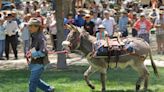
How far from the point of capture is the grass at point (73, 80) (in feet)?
41.2

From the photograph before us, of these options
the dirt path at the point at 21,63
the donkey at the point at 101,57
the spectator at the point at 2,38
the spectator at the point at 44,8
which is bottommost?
the spectator at the point at 44,8

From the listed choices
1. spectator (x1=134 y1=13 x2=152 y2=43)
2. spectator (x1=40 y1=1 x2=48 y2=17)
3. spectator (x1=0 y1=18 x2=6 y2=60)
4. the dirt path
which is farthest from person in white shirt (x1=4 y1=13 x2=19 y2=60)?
spectator (x1=40 y1=1 x2=48 y2=17)

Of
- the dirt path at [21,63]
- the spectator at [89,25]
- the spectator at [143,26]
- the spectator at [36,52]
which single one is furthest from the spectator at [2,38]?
the spectator at [36,52]

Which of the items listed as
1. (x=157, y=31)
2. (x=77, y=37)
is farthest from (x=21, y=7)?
(x=77, y=37)

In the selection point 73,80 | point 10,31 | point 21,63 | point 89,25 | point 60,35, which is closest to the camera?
point 73,80

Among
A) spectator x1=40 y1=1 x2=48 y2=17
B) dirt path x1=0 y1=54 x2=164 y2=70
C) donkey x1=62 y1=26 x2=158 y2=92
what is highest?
donkey x1=62 y1=26 x2=158 y2=92

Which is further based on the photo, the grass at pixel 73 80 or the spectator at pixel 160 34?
the spectator at pixel 160 34

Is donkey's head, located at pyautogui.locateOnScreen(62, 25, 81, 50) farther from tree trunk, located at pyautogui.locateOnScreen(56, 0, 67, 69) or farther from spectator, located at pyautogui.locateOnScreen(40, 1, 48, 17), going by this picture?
spectator, located at pyautogui.locateOnScreen(40, 1, 48, 17)

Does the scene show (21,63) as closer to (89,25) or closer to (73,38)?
(89,25)

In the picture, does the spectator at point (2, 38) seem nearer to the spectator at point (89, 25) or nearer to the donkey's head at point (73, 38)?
the spectator at point (89, 25)

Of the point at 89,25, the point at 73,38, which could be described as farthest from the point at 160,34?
the point at 73,38

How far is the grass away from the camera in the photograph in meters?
12.6

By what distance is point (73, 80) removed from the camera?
14.2 m

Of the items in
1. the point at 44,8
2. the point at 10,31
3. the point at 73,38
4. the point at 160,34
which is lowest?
the point at 44,8
